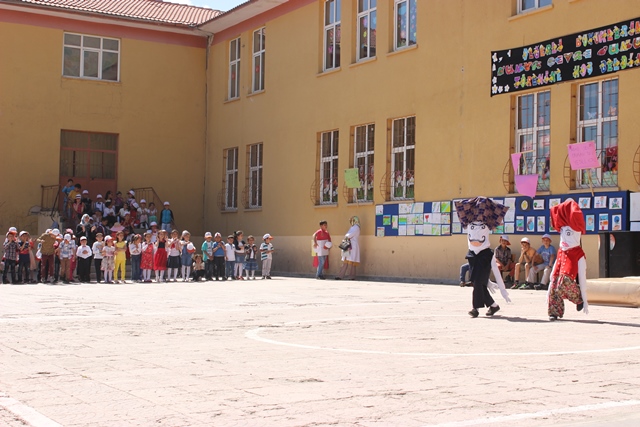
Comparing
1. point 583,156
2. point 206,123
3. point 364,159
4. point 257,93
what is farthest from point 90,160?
point 583,156

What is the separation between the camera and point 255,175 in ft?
118

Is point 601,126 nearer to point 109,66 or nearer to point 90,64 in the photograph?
point 109,66

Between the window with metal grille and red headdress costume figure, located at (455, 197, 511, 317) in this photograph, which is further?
the window with metal grille

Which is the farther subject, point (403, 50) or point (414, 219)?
point (403, 50)

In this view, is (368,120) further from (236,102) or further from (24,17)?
(24,17)

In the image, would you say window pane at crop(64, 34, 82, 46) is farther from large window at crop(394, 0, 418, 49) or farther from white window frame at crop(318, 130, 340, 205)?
large window at crop(394, 0, 418, 49)

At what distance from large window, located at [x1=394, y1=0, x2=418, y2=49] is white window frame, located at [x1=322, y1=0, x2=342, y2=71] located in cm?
318

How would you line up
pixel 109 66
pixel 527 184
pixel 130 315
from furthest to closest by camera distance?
1. pixel 109 66
2. pixel 527 184
3. pixel 130 315

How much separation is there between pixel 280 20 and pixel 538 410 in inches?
1152

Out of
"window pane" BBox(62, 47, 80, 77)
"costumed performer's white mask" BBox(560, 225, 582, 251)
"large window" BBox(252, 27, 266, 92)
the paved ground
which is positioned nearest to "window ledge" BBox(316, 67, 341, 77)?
"large window" BBox(252, 27, 266, 92)

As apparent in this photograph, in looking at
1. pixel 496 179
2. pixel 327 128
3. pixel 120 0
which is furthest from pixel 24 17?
pixel 496 179

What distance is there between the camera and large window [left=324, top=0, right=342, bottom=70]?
31880 millimetres

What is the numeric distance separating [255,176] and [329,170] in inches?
196

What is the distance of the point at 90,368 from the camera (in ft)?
28.3
